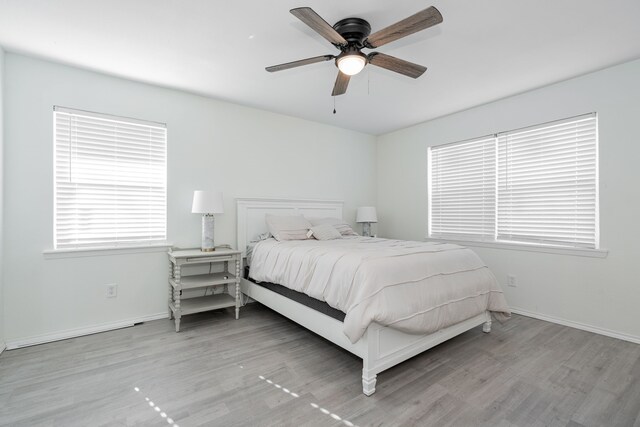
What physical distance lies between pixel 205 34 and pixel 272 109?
66.1 inches

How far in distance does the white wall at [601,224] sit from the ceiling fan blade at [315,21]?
2688 mm

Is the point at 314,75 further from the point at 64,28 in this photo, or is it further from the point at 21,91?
the point at 21,91

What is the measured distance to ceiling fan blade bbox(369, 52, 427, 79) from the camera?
2060mm

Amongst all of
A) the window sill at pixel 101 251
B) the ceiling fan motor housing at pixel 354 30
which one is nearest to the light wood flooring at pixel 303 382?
the window sill at pixel 101 251

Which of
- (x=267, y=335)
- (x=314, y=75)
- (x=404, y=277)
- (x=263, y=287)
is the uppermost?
(x=314, y=75)

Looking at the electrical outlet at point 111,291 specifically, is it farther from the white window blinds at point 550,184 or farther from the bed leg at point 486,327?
the white window blinds at point 550,184

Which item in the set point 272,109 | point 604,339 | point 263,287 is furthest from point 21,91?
point 604,339

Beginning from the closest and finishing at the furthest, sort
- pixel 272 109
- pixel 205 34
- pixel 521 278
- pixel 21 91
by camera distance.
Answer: pixel 205 34 < pixel 21 91 < pixel 521 278 < pixel 272 109

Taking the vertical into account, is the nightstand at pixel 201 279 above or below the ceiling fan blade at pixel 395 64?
below

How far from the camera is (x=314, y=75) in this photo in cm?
294

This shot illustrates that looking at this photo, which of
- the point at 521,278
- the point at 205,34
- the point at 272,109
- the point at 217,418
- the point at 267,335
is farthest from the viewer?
the point at 272,109

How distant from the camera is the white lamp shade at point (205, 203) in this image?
319 centimetres

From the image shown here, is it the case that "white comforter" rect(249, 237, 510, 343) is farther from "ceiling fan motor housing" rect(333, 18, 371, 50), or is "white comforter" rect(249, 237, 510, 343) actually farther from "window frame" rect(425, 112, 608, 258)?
"ceiling fan motor housing" rect(333, 18, 371, 50)

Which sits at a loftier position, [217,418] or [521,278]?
[521,278]
